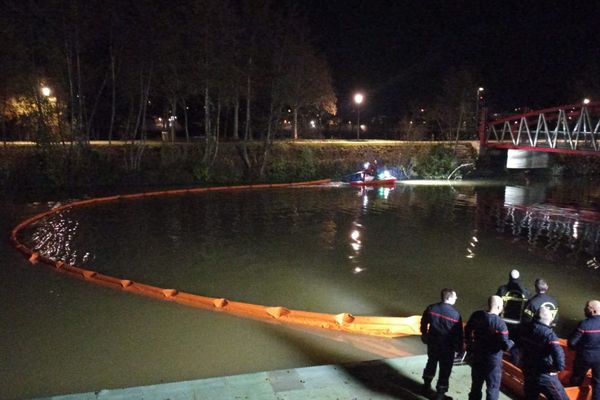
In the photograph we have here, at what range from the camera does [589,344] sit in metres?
5.53

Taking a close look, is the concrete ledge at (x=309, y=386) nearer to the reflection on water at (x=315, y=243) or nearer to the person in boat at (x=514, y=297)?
the person in boat at (x=514, y=297)

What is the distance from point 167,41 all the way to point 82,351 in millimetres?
21968

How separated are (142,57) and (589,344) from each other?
26391mm

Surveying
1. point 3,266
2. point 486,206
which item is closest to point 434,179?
point 486,206

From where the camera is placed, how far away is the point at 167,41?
26922mm

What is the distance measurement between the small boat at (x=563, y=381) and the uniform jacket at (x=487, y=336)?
848mm

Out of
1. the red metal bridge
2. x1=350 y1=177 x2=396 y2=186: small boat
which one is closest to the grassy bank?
x1=350 y1=177 x2=396 y2=186: small boat

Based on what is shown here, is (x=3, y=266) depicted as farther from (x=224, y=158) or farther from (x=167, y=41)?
(x=224, y=158)

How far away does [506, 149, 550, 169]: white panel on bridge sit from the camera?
40531mm

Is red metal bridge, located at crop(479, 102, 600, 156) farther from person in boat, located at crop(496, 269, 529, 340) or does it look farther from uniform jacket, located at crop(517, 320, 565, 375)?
uniform jacket, located at crop(517, 320, 565, 375)

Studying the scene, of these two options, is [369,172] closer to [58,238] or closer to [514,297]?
[58,238]

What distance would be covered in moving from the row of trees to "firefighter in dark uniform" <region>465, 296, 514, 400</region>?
81.4ft

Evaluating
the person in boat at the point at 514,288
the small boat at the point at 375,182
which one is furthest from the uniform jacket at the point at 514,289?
the small boat at the point at 375,182

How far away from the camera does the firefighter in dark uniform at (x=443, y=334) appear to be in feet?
19.6
